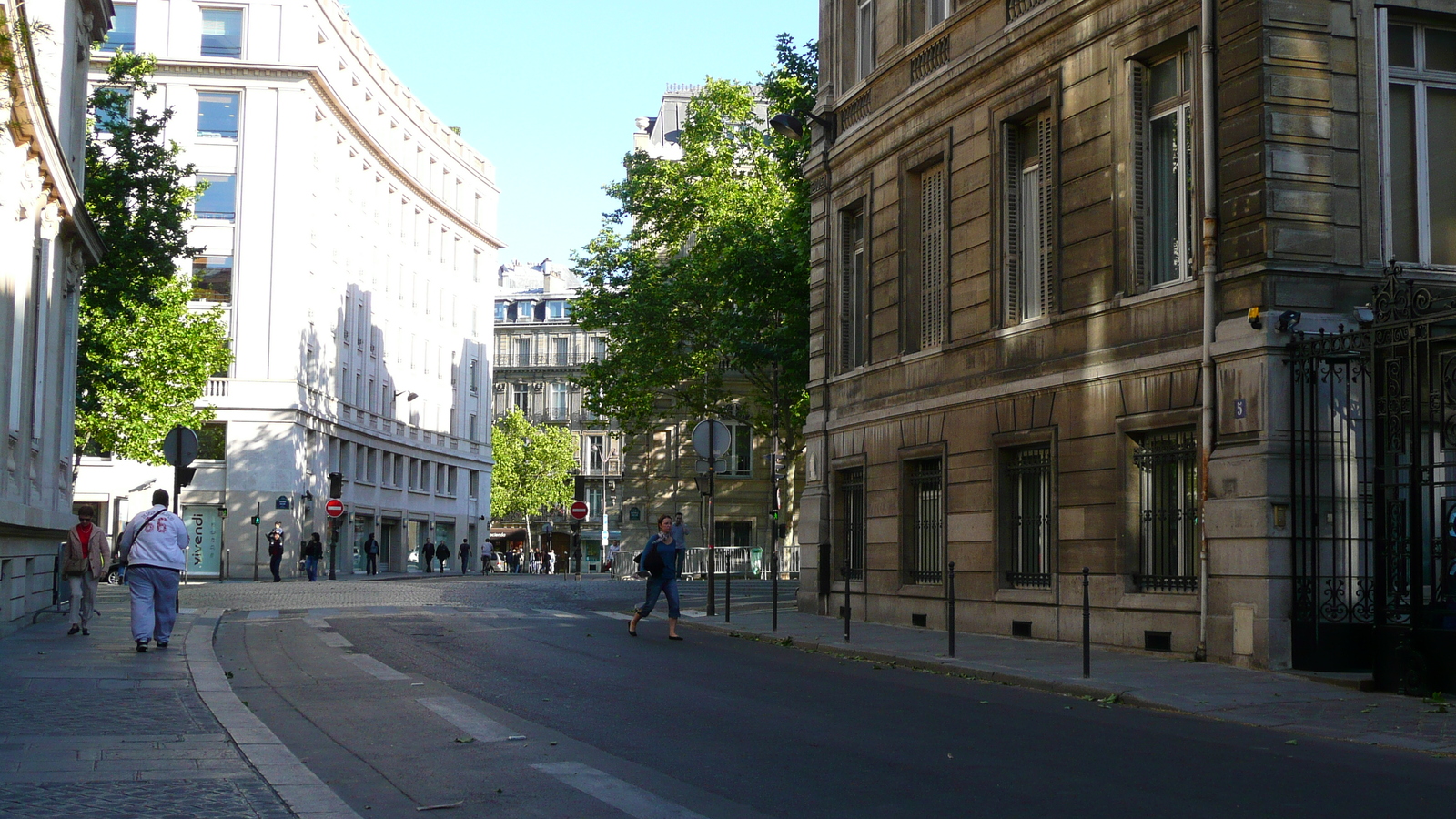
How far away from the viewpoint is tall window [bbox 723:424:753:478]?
63125mm

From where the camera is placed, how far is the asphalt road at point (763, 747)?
7566mm

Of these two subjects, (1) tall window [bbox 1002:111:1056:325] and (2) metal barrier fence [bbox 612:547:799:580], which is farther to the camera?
(2) metal barrier fence [bbox 612:547:799:580]

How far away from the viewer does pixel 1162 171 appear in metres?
17.4

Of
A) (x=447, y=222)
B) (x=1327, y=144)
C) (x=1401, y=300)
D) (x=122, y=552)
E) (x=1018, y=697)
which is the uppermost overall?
(x=447, y=222)

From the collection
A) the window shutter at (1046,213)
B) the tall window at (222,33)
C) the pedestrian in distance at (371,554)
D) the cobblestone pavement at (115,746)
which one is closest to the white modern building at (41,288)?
the cobblestone pavement at (115,746)

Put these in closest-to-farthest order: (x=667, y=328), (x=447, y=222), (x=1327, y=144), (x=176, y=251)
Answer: (x=1327, y=144), (x=176, y=251), (x=667, y=328), (x=447, y=222)

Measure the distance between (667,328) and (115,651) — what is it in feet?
125

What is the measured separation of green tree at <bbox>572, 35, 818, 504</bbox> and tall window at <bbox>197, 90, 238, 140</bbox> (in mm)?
14858

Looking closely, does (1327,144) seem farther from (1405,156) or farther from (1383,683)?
(1383,683)

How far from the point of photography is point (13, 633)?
739 inches

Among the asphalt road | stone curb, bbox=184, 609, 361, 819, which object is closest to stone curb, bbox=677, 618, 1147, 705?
the asphalt road

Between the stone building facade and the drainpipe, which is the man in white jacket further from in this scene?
the drainpipe

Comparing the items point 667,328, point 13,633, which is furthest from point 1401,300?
point 667,328

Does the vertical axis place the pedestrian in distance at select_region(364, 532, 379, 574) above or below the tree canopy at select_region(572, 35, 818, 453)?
below
